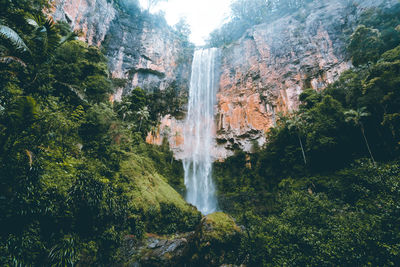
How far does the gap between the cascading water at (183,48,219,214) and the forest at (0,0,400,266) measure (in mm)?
3816

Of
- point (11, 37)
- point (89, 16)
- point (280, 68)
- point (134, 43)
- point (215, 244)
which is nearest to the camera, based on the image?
point (11, 37)

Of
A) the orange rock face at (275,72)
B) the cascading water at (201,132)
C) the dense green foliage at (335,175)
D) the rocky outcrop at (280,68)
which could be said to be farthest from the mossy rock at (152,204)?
the rocky outcrop at (280,68)

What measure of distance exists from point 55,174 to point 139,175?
609cm

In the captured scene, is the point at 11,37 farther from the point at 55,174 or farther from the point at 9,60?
the point at 55,174

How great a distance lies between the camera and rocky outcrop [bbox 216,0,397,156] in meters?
23.9

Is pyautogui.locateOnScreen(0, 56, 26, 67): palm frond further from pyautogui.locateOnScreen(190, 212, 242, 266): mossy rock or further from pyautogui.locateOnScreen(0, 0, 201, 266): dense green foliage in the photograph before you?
pyautogui.locateOnScreen(190, 212, 242, 266): mossy rock

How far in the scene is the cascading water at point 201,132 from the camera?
2327 cm

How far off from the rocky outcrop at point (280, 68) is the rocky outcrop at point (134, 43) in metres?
9.34

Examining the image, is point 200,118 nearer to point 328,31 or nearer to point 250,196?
point 250,196

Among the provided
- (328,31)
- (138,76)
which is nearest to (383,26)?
(328,31)

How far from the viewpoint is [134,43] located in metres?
30.5

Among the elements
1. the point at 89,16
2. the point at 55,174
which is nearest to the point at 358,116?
the point at 55,174

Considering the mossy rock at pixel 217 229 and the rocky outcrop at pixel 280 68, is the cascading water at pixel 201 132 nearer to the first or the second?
the rocky outcrop at pixel 280 68

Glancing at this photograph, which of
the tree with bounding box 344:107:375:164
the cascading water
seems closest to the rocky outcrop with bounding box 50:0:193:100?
the cascading water
